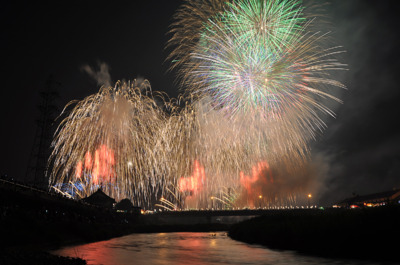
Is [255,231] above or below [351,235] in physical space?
above

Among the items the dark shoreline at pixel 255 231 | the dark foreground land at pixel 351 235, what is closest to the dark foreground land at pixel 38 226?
the dark shoreline at pixel 255 231

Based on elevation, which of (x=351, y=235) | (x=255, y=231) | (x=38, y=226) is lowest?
(x=351, y=235)

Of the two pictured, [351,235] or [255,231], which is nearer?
[351,235]

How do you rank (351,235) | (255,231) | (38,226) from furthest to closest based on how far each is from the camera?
(255,231), (38,226), (351,235)

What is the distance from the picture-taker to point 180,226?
119125 mm


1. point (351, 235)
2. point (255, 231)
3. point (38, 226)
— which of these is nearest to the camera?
point (351, 235)

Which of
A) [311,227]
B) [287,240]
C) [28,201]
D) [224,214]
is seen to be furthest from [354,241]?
[224,214]

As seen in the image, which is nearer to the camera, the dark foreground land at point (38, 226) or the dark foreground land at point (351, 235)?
the dark foreground land at point (38, 226)

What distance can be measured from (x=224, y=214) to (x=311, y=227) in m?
96.2

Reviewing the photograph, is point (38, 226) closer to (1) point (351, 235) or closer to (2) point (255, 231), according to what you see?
(2) point (255, 231)

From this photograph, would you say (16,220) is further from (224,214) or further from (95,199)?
(224,214)

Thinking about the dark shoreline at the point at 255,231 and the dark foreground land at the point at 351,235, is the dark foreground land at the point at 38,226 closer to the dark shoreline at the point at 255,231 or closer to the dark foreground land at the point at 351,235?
the dark shoreline at the point at 255,231

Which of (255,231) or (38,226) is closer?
(38,226)

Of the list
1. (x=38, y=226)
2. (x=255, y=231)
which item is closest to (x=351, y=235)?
(x=255, y=231)
